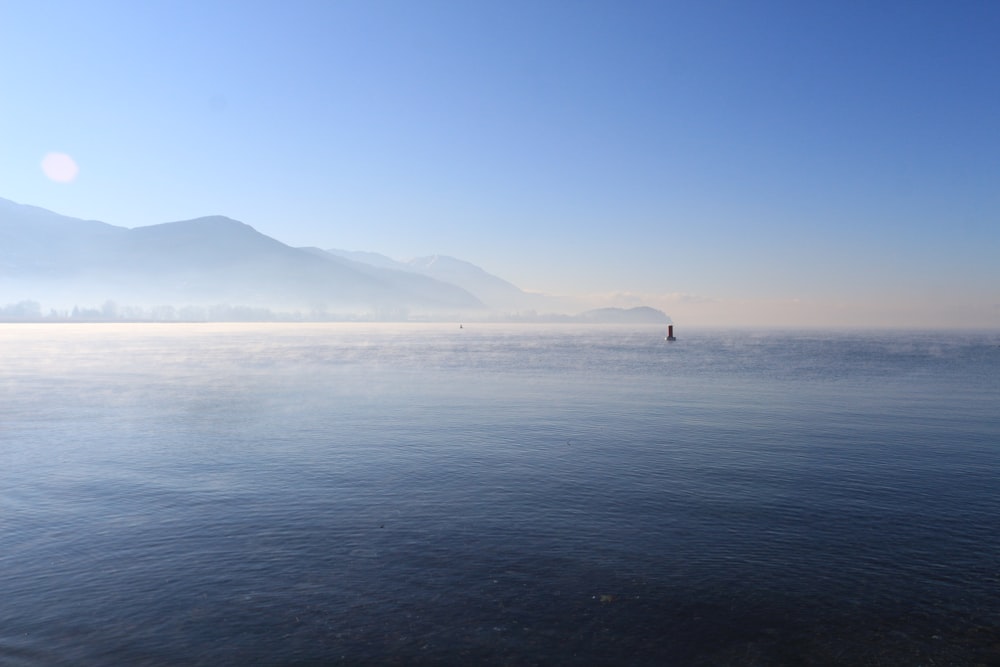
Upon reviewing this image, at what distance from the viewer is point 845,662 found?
12766 mm

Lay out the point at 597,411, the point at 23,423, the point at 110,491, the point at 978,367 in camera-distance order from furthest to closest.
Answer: the point at 978,367 < the point at 597,411 < the point at 23,423 < the point at 110,491

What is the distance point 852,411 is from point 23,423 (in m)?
59.8

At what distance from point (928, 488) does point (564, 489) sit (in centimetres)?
1462

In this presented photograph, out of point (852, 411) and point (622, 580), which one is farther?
point (852, 411)

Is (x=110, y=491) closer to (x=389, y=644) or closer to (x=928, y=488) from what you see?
(x=389, y=644)

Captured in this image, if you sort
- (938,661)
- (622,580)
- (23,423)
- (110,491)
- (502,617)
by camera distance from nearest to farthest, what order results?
(938,661)
(502,617)
(622,580)
(110,491)
(23,423)

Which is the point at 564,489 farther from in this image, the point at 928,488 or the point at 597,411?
the point at 597,411

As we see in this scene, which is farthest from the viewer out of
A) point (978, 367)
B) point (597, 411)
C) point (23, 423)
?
point (978, 367)

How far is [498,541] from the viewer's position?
19.4 metres

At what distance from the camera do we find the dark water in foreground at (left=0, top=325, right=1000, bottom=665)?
13539 mm

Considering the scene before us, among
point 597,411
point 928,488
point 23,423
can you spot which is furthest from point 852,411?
point 23,423

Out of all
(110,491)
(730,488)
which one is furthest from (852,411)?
(110,491)

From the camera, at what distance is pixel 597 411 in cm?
4959

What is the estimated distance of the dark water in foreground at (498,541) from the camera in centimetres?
1354
